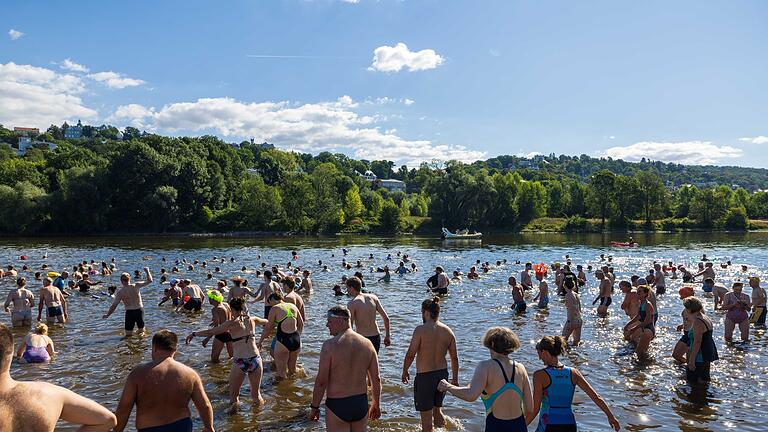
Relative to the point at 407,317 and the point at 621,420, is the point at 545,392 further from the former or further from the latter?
the point at 407,317

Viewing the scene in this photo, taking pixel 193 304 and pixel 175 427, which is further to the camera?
pixel 193 304

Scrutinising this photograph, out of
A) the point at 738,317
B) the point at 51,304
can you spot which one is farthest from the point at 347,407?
the point at 51,304

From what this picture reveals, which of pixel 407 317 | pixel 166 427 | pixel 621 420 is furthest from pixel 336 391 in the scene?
pixel 407 317

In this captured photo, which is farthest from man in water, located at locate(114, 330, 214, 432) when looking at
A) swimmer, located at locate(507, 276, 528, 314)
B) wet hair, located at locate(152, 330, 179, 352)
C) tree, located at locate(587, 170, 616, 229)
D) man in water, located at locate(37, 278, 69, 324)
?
tree, located at locate(587, 170, 616, 229)

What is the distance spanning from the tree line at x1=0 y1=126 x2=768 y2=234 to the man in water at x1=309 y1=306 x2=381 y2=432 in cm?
7386

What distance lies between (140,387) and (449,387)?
3.08m

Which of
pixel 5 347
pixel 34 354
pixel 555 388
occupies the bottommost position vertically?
pixel 34 354

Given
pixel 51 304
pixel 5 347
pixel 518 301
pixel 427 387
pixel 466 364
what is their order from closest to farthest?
pixel 5 347 → pixel 427 387 → pixel 466 364 → pixel 51 304 → pixel 518 301

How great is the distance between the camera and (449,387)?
17.0 ft

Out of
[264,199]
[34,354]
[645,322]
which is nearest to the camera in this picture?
[34,354]

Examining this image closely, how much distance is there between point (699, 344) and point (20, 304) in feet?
60.1

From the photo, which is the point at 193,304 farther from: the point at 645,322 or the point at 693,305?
the point at 693,305

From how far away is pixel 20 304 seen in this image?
610 inches

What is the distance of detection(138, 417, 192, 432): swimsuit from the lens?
→ 5.01 meters
